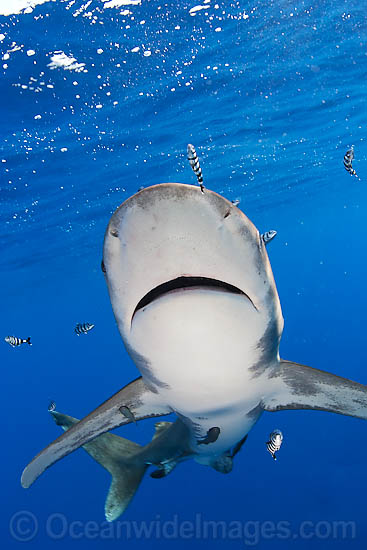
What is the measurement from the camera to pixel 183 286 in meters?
2.48

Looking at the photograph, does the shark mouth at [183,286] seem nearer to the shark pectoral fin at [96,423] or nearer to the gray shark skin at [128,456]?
the shark pectoral fin at [96,423]

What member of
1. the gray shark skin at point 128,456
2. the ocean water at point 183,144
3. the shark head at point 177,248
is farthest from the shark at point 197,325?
the ocean water at point 183,144

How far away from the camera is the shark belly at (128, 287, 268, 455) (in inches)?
99.0

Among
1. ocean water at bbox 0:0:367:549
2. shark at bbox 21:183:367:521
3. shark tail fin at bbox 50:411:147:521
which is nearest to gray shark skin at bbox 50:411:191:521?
shark tail fin at bbox 50:411:147:521

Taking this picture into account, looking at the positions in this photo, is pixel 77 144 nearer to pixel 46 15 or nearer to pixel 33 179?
pixel 33 179

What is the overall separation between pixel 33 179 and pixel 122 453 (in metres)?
13.7

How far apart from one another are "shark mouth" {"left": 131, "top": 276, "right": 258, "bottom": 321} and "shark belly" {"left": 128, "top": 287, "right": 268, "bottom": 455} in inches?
1.4

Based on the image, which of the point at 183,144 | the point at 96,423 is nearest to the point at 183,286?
Result: the point at 96,423

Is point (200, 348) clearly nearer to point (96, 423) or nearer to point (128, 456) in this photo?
point (96, 423)

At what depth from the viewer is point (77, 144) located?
49.3 feet

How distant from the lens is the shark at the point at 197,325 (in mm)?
2129

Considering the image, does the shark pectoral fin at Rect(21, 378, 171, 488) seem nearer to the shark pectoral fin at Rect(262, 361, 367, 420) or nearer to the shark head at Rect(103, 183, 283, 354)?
the shark pectoral fin at Rect(262, 361, 367, 420)

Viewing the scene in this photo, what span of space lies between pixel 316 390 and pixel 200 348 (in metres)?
1.63

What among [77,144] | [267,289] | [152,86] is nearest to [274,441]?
[267,289]
